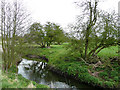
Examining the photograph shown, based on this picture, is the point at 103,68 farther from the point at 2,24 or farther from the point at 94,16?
the point at 2,24

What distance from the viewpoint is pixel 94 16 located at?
12680 mm

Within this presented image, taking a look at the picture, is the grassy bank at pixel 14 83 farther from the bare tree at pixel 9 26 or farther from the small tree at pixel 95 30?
the small tree at pixel 95 30

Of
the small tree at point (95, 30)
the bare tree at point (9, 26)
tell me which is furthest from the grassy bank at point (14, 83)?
the small tree at point (95, 30)

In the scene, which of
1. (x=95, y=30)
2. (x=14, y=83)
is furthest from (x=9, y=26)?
(x=95, y=30)

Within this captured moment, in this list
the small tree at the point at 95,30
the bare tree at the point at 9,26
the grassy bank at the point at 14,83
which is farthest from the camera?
the small tree at the point at 95,30

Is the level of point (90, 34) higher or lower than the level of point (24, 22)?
lower

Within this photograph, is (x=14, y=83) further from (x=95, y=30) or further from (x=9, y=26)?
(x=95, y=30)

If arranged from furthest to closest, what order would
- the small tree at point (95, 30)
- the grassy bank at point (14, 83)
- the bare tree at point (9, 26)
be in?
the small tree at point (95, 30) → the bare tree at point (9, 26) → the grassy bank at point (14, 83)

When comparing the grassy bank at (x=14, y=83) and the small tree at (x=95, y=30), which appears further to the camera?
the small tree at (x=95, y=30)

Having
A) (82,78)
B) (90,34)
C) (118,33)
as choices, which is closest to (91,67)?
(82,78)

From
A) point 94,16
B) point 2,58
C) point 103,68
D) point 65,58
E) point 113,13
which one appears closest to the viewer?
point 2,58

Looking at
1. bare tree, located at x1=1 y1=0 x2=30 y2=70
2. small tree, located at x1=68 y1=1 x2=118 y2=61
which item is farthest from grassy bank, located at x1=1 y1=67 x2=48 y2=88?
small tree, located at x1=68 y1=1 x2=118 y2=61

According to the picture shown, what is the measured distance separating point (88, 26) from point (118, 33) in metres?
3.97

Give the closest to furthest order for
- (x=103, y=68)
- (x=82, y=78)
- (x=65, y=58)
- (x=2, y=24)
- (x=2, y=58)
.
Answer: (x=2, y=24) < (x=2, y=58) < (x=82, y=78) < (x=103, y=68) < (x=65, y=58)
